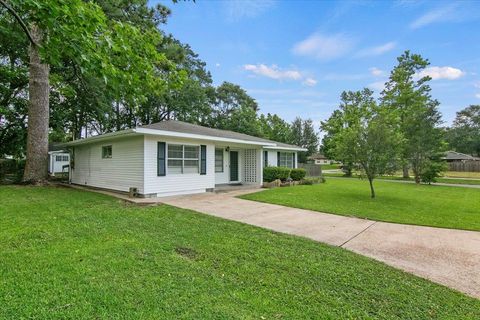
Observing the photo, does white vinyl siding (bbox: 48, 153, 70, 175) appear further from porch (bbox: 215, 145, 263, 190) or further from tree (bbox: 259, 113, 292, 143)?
tree (bbox: 259, 113, 292, 143)

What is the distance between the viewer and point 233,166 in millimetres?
14797

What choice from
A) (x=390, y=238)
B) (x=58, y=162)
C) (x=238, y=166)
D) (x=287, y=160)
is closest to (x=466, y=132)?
(x=287, y=160)

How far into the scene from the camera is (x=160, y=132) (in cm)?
Result: 939

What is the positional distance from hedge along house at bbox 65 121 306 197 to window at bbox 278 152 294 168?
374 cm

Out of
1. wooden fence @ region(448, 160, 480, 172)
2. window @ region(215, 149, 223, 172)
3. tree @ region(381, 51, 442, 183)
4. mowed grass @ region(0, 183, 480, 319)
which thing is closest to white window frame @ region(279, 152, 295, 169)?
Result: window @ region(215, 149, 223, 172)

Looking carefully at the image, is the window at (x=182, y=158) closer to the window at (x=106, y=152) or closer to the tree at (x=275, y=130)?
the window at (x=106, y=152)

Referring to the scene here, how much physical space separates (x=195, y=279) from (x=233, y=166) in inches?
459

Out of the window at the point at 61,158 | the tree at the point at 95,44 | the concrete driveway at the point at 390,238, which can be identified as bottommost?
the concrete driveway at the point at 390,238

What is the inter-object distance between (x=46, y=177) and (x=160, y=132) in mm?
7461

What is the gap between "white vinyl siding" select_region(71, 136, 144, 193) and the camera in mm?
9852

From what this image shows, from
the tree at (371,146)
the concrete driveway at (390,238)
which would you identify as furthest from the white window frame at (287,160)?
the concrete driveway at (390,238)

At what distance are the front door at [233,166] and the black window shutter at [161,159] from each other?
5.19 meters

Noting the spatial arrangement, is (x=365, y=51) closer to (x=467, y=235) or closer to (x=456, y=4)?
(x=456, y=4)

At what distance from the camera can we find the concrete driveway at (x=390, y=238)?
3.75 meters
